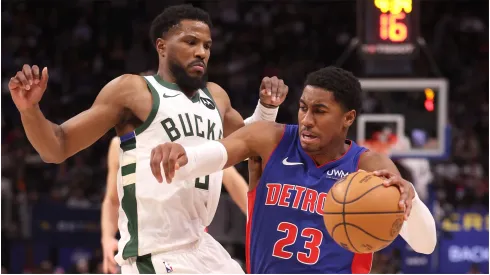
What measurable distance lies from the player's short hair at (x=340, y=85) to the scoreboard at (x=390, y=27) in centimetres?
569

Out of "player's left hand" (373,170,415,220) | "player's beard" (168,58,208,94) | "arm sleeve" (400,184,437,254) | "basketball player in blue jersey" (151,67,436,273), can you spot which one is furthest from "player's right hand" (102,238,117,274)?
"player's left hand" (373,170,415,220)

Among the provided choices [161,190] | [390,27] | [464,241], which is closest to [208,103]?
[161,190]

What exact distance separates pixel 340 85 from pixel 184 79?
879mm

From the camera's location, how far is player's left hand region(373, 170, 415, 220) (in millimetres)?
3443

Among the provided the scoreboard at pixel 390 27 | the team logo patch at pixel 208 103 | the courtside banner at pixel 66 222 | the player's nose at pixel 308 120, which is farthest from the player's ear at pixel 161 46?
the courtside banner at pixel 66 222

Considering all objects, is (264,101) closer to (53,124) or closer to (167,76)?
(167,76)

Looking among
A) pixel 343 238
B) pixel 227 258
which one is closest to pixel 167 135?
pixel 227 258

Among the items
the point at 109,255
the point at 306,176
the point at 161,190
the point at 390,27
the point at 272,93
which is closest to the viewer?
the point at 306,176

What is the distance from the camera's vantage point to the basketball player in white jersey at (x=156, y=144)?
4.04m

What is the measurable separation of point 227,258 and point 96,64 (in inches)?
424

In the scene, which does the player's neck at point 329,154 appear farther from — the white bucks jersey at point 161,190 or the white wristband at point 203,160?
the white bucks jersey at point 161,190

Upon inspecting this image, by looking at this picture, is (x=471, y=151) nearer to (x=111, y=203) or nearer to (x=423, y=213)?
(x=111, y=203)

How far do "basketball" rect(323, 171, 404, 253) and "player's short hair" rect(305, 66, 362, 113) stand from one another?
1.51 ft

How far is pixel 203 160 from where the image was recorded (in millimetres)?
3641
